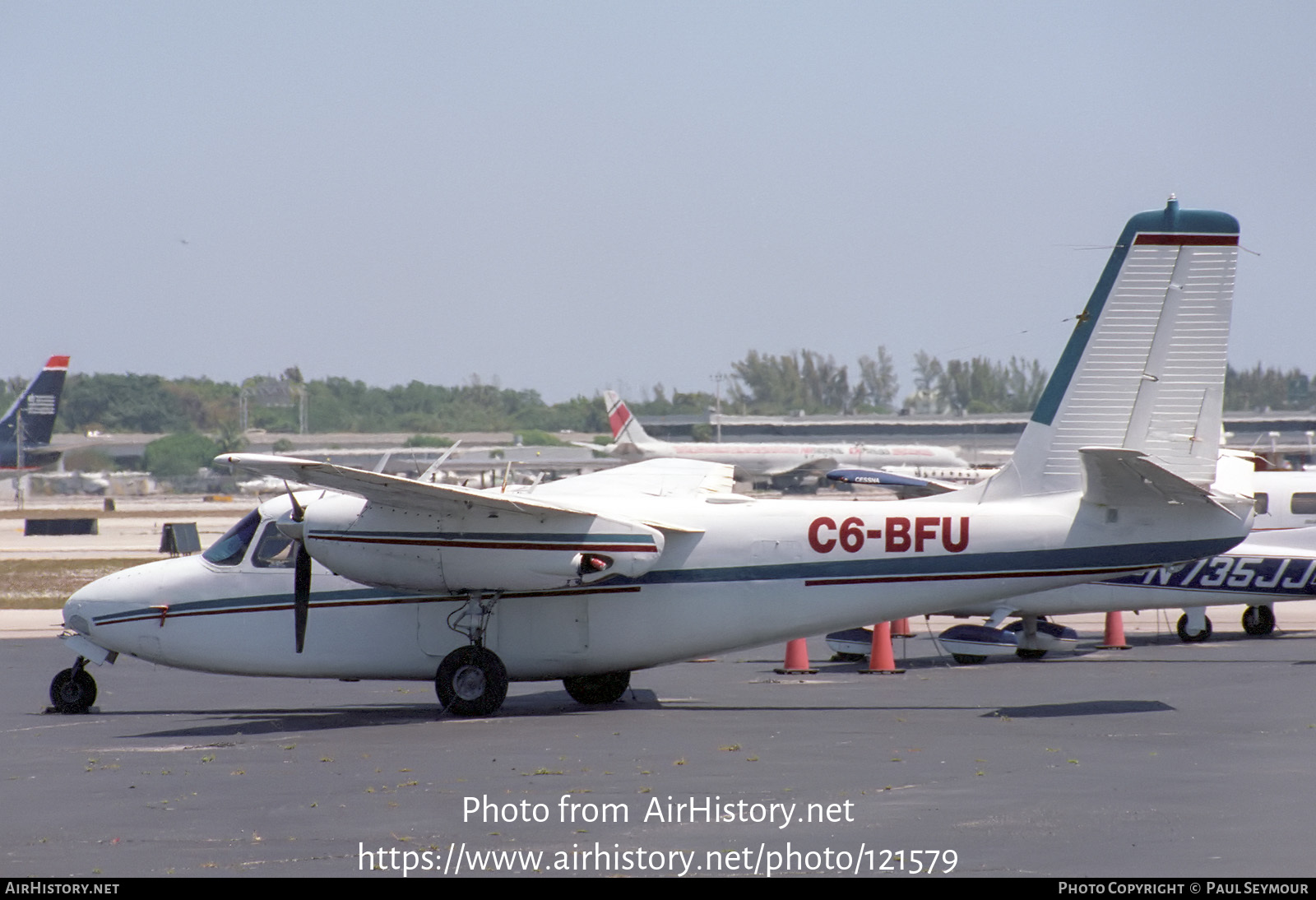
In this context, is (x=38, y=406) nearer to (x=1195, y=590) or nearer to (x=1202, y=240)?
(x=1195, y=590)

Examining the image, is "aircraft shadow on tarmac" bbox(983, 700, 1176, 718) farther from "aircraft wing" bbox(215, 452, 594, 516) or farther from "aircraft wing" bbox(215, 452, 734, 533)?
"aircraft wing" bbox(215, 452, 594, 516)

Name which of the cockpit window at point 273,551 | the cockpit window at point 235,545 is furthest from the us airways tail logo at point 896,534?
the cockpit window at point 235,545

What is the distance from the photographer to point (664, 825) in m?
8.68

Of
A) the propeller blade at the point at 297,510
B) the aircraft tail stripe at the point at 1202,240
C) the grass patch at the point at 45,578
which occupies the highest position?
the aircraft tail stripe at the point at 1202,240

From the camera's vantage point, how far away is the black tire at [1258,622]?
2245cm

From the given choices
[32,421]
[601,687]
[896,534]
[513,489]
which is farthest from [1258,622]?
[32,421]

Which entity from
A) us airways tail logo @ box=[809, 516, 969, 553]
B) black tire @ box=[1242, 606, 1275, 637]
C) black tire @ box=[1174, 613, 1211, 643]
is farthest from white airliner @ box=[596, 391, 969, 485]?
us airways tail logo @ box=[809, 516, 969, 553]

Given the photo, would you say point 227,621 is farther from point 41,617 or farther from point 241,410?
point 241,410

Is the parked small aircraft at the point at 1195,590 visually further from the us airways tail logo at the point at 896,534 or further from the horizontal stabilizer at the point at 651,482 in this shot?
the us airways tail logo at the point at 896,534

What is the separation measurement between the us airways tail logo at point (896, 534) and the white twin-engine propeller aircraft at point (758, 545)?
0.02 metres

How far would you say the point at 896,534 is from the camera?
14070 mm

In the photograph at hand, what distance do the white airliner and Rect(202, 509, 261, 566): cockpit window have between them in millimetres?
74688

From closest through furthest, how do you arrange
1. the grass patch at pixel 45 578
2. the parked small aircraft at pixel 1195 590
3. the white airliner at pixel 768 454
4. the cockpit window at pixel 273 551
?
the cockpit window at pixel 273 551, the parked small aircraft at pixel 1195 590, the grass patch at pixel 45 578, the white airliner at pixel 768 454

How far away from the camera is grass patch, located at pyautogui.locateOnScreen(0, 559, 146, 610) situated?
Result: 30688mm
